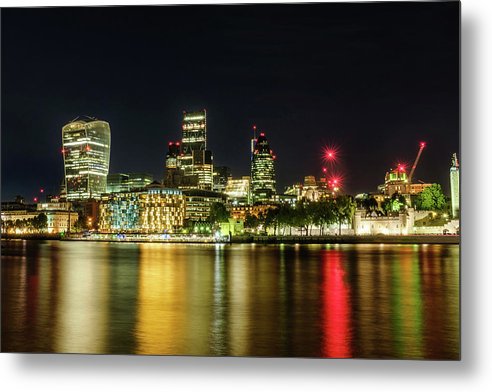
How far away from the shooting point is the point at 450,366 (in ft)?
15.4

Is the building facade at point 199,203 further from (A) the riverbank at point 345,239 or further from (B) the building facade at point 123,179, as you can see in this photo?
(B) the building facade at point 123,179

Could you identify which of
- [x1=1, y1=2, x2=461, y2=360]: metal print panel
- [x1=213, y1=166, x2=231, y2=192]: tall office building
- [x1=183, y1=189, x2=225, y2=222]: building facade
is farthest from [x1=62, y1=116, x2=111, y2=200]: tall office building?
[x1=183, y1=189, x2=225, y2=222]: building facade

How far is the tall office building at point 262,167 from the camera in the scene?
7547 millimetres

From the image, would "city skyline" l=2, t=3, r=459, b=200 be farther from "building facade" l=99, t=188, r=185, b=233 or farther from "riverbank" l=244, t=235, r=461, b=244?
→ "building facade" l=99, t=188, r=185, b=233

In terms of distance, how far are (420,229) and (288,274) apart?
15.7 m

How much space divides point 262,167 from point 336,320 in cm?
831

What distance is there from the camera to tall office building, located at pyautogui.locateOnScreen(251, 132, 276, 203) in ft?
24.8

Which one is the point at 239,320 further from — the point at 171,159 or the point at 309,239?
the point at 309,239

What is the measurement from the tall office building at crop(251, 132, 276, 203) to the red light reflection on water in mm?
1743

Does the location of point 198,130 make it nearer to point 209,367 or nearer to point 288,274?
point 288,274

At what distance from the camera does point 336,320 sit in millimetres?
6148

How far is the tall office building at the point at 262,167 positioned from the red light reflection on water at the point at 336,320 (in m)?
1.74

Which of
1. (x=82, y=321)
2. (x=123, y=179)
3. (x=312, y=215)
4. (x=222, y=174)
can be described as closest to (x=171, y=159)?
(x=123, y=179)

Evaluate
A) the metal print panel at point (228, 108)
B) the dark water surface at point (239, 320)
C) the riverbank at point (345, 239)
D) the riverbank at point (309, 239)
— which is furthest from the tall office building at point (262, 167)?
the riverbank at point (345, 239)
